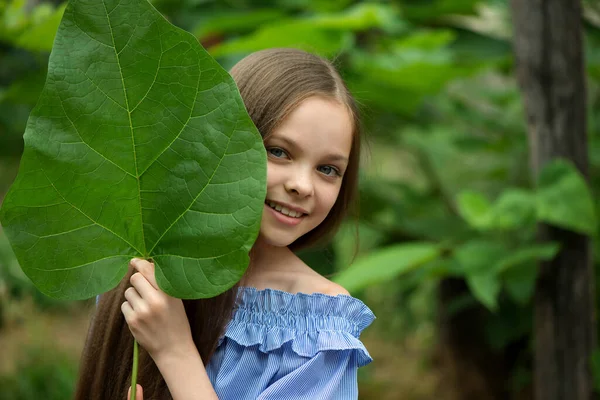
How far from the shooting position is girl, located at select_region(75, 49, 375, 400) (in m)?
0.81

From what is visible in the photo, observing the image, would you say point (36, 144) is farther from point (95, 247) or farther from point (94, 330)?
point (94, 330)

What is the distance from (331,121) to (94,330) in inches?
15.1

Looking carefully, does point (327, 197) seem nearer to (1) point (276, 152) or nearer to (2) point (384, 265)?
(1) point (276, 152)

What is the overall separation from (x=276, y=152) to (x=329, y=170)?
7 centimetres

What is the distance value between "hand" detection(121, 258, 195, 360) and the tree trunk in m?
1.16

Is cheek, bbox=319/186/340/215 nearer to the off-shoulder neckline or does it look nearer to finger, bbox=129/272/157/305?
the off-shoulder neckline

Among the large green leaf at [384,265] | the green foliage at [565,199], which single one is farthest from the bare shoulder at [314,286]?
the green foliage at [565,199]

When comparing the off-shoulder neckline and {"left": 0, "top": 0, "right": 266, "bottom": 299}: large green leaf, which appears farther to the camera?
the off-shoulder neckline

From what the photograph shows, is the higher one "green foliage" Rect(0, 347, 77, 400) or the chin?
the chin

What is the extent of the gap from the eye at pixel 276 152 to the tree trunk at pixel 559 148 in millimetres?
1000

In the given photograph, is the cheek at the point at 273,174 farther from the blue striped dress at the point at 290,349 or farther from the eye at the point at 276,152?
the blue striped dress at the point at 290,349

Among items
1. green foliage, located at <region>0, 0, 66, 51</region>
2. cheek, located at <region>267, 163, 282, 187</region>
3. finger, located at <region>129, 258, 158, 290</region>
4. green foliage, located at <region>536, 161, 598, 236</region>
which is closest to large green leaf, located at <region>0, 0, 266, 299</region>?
finger, located at <region>129, 258, 158, 290</region>

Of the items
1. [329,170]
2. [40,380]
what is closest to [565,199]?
[329,170]

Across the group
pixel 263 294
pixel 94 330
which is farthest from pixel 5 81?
pixel 263 294
